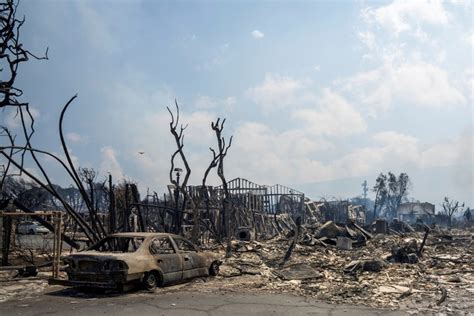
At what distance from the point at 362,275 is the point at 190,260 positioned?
5.06 m

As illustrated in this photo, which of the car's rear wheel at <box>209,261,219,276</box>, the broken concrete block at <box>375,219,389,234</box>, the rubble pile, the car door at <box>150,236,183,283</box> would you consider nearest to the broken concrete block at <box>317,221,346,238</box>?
the rubble pile

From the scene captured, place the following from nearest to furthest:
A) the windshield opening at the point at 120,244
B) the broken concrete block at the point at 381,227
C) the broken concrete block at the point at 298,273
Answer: the windshield opening at the point at 120,244, the broken concrete block at the point at 298,273, the broken concrete block at the point at 381,227

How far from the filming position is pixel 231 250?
1859 centimetres

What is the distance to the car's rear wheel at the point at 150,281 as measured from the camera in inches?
408

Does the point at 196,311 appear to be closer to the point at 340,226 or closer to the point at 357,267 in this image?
the point at 357,267

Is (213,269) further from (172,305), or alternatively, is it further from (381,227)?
(381,227)

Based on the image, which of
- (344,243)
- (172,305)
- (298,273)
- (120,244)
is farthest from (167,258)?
(344,243)

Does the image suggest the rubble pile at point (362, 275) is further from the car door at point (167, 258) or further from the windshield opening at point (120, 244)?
the windshield opening at point (120, 244)

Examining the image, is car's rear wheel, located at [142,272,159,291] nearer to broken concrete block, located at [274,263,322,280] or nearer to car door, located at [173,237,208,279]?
car door, located at [173,237,208,279]

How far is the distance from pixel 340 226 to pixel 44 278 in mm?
17048

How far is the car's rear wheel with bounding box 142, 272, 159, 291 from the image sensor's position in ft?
34.0

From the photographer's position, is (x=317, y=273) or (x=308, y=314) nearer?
(x=308, y=314)

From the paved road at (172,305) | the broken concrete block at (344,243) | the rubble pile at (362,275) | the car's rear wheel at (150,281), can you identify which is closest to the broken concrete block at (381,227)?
the rubble pile at (362,275)

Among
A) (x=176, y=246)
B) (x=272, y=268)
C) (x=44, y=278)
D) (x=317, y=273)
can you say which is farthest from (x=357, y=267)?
(x=44, y=278)
